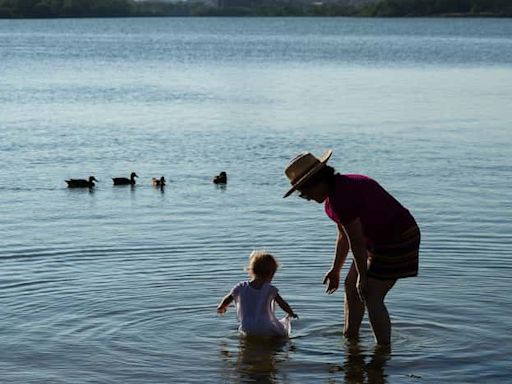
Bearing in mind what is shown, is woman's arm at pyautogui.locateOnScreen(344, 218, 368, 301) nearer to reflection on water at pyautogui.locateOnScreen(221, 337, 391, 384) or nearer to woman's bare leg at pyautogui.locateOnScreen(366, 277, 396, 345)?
woman's bare leg at pyautogui.locateOnScreen(366, 277, 396, 345)

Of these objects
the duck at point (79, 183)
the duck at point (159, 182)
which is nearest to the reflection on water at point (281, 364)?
the duck at point (159, 182)

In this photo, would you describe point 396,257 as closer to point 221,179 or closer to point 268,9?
point 221,179

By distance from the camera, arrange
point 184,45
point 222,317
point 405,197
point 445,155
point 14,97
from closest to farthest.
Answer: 1. point 222,317
2. point 405,197
3. point 445,155
4. point 14,97
5. point 184,45

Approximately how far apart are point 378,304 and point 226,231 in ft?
19.3

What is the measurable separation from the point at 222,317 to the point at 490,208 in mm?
6336

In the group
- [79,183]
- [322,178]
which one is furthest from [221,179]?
[322,178]

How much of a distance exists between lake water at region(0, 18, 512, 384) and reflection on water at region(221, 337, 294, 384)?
2 centimetres

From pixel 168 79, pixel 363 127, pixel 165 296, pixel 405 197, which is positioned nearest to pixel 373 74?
pixel 168 79

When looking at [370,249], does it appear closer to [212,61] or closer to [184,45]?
[212,61]

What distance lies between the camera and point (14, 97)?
36969 mm

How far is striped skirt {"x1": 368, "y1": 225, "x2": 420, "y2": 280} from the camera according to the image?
8781mm

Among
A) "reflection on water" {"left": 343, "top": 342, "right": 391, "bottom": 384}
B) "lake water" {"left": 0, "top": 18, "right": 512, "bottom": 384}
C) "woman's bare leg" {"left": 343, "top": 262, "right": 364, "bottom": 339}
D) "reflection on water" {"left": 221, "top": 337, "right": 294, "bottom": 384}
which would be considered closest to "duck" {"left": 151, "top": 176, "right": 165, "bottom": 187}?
"lake water" {"left": 0, "top": 18, "right": 512, "bottom": 384}

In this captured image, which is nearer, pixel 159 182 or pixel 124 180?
pixel 159 182

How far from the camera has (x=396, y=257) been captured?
8.80m
